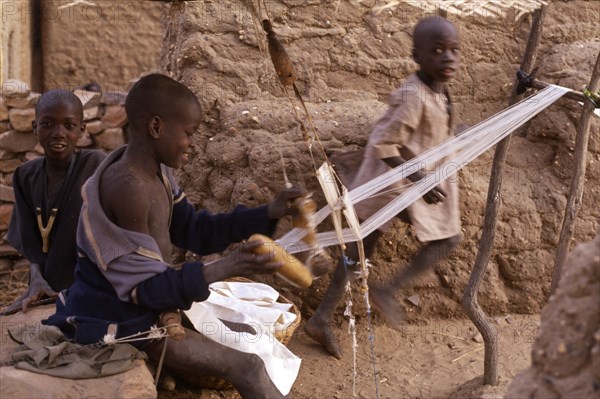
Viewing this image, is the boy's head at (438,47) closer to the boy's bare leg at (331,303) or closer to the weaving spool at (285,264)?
the boy's bare leg at (331,303)

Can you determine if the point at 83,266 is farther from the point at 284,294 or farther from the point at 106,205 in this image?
the point at 284,294

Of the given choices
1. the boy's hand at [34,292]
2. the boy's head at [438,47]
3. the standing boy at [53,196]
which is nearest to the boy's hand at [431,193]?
the boy's head at [438,47]

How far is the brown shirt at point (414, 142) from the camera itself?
12.0 feet

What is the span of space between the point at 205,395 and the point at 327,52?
202 centimetres

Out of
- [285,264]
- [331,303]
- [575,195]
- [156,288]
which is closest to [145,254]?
[156,288]

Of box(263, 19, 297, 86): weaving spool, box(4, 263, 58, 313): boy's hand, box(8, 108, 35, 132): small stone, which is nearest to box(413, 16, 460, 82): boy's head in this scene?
box(263, 19, 297, 86): weaving spool

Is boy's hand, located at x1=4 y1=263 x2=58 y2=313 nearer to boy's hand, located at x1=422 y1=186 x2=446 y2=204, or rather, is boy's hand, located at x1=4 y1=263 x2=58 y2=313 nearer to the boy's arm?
the boy's arm

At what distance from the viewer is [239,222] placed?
10.8 ft

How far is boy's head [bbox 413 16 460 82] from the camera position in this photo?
3.67 m

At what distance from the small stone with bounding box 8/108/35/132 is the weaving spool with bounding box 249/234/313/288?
3400 mm

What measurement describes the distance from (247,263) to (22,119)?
11.4 feet

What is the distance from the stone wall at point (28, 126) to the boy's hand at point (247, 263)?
121 inches

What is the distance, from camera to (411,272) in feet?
12.6

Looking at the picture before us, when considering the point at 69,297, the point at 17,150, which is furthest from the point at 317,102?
the point at 17,150
